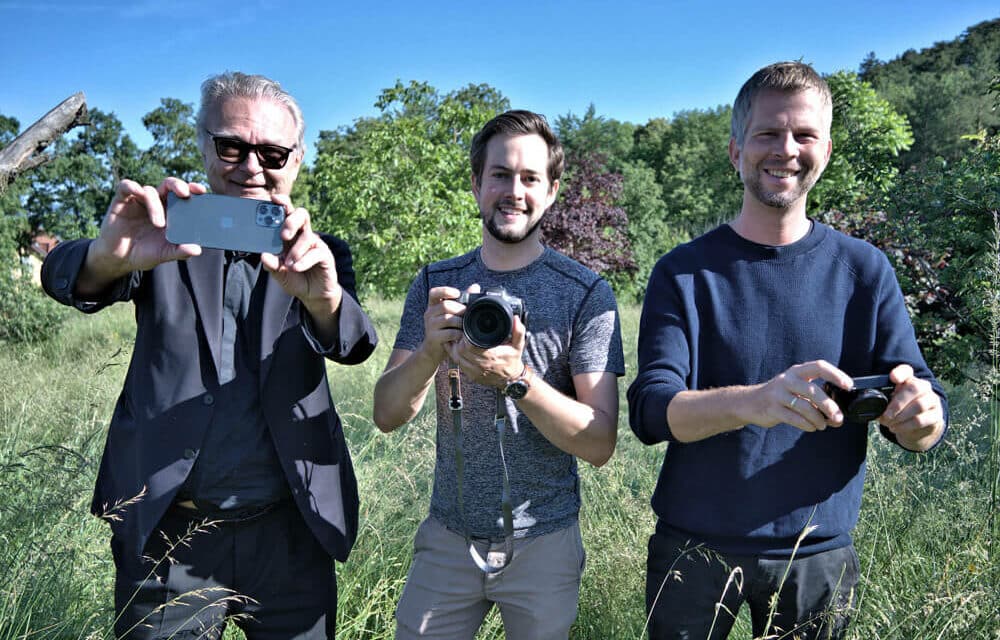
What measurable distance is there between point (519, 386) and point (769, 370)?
2.21ft

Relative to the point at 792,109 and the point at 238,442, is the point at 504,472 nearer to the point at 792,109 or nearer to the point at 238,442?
the point at 238,442

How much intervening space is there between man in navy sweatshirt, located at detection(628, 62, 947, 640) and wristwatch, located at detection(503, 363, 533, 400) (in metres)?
0.30

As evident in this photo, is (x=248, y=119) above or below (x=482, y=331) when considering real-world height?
above

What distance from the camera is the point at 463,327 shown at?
185cm

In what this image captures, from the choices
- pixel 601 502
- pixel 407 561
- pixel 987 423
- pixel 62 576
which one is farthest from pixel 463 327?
pixel 987 423

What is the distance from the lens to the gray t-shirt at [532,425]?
6.64ft

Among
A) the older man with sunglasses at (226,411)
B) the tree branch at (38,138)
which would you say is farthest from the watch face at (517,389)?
the tree branch at (38,138)

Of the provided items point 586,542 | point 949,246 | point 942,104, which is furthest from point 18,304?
point 942,104

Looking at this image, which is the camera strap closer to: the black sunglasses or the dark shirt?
the dark shirt

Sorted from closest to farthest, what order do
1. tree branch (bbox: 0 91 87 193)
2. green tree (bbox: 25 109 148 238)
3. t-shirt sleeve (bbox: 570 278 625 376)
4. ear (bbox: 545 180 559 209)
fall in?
t-shirt sleeve (bbox: 570 278 625 376), ear (bbox: 545 180 559 209), tree branch (bbox: 0 91 87 193), green tree (bbox: 25 109 148 238)

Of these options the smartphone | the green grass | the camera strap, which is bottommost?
the green grass

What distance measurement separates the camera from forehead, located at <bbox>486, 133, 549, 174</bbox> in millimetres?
2109

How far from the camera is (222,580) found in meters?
1.87

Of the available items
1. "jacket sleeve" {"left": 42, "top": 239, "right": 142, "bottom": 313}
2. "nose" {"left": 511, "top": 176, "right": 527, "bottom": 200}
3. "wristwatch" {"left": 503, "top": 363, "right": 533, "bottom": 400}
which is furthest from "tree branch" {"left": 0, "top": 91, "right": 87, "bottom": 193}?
"wristwatch" {"left": 503, "top": 363, "right": 533, "bottom": 400}
